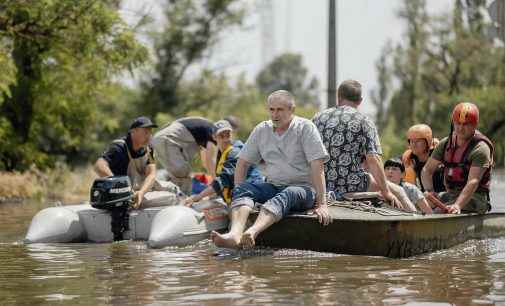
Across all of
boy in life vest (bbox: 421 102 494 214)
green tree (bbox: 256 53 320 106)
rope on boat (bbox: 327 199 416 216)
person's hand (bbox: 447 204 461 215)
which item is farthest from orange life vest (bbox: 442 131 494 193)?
green tree (bbox: 256 53 320 106)

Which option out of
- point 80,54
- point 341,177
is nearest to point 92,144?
point 80,54

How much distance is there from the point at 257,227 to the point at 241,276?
114 cm

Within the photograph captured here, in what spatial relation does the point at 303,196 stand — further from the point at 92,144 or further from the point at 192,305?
the point at 92,144

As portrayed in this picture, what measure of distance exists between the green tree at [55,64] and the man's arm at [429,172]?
14.5m

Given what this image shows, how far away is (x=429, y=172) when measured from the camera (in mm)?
12188

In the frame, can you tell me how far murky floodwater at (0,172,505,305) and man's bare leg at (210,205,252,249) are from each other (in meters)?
0.20

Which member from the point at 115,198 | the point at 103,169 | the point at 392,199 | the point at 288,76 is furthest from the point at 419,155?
the point at 288,76

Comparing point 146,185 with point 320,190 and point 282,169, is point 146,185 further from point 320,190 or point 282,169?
point 320,190

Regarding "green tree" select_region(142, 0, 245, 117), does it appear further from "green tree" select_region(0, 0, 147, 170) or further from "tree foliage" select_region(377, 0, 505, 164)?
"green tree" select_region(0, 0, 147, 170)

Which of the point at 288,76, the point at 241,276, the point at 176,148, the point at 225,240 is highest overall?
the point at 288,76

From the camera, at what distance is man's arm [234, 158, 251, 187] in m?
10.9

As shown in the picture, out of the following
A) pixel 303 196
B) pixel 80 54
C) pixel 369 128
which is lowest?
pixel 303 196

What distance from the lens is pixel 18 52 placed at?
1225 inches

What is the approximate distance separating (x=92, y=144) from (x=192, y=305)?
44.8m
